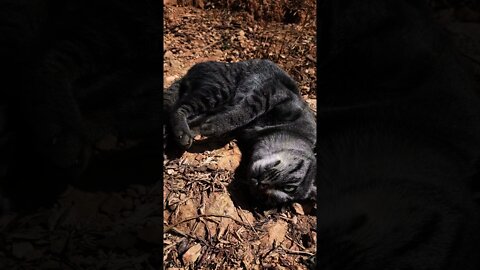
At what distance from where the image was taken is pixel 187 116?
376 centimetres

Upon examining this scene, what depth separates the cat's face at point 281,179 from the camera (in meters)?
3.39

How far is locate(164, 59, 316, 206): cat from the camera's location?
3.59 meters
